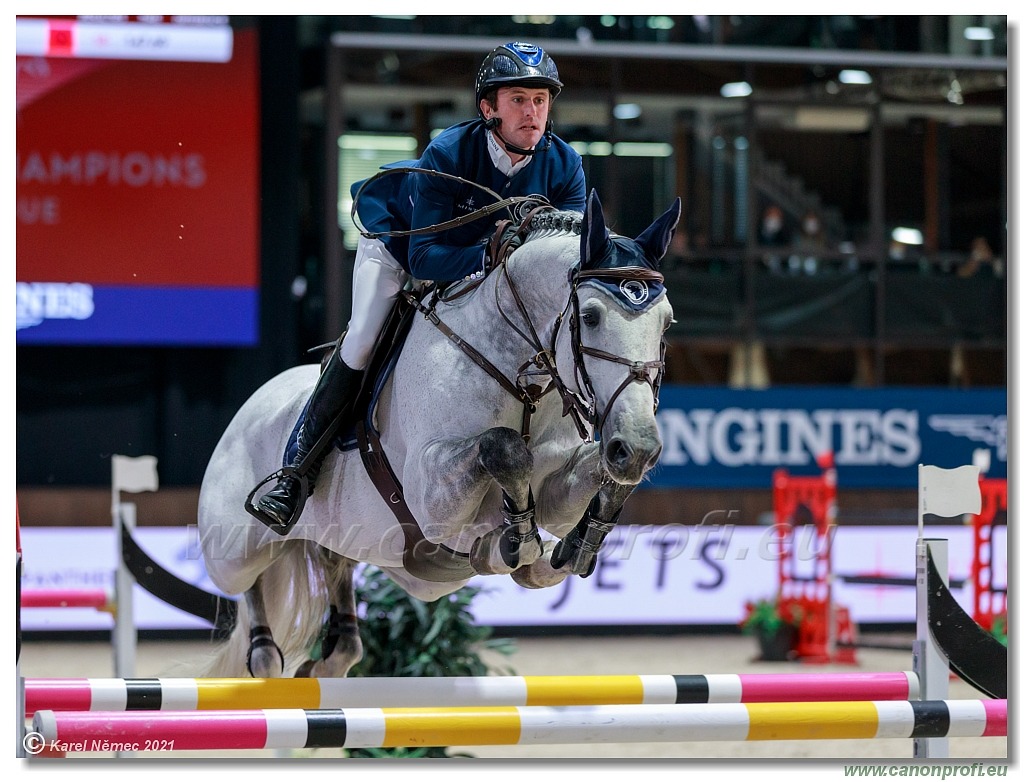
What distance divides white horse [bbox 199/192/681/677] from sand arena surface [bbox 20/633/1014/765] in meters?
1.67

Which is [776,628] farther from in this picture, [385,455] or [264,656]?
[385,455]

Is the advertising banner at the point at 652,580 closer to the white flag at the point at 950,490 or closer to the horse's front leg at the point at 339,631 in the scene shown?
the horse's front leg at the point at 339,631

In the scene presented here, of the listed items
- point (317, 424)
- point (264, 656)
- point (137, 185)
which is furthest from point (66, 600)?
point (137, 185)

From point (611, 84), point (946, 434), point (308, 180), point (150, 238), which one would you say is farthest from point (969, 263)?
point (150, 238)

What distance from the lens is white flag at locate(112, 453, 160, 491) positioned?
207 inches

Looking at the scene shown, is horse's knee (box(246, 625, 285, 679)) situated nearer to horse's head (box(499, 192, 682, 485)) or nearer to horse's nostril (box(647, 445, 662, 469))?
horse's head (box(499, 192, 682, 485))

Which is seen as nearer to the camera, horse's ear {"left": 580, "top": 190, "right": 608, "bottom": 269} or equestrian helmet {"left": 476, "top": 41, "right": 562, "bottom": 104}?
horse's ear {"left": 580, "top": 190, "right": 608, "bottom": 269}

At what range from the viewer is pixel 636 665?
324 inches

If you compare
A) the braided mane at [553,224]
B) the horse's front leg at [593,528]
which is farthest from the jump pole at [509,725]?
the braided mane at [553,224]

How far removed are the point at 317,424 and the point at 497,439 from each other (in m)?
0.77

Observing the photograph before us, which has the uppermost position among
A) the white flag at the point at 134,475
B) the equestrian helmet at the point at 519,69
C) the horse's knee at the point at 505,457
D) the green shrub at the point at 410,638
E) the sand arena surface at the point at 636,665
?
the equestrian helmet at the point at 519,69

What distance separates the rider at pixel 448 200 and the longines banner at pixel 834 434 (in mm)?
6909

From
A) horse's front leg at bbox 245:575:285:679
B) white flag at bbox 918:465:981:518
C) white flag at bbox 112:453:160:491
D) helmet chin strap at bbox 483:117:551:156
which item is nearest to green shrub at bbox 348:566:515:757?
horse's front leg at bbox 245:575:285:679

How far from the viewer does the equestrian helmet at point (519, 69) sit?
3.30 meters
